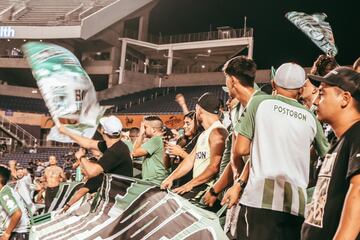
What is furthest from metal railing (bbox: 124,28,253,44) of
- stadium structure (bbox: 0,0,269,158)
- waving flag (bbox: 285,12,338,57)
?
waving flag (bbox: 285,12,338,57)

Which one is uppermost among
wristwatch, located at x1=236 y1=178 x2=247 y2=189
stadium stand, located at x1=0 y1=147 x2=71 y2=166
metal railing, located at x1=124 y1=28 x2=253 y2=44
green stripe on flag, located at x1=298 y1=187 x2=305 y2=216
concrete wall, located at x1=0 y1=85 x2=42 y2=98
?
metal railing, located at x1=124 y1=28 x2=253 y2=44

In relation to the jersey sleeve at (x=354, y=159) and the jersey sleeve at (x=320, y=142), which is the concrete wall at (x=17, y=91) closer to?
the jersey sleeve at (x=320, y=142)

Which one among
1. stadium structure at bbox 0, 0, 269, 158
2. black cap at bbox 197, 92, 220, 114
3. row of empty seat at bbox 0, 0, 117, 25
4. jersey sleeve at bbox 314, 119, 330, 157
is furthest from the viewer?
row of empty seat at bbox 0, 0, 117, 25

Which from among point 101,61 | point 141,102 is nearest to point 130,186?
point 141,102

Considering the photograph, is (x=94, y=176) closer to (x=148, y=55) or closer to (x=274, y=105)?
(x=274, y=105)

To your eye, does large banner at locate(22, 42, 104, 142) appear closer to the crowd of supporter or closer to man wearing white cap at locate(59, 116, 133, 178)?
the crowd of supporter

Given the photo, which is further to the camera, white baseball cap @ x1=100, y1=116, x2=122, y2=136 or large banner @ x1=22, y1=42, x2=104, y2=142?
large banner @ x1=22, y1=42, x2=104, y2=142

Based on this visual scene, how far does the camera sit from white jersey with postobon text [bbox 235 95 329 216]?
284 cm

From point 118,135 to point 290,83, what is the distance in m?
2.27

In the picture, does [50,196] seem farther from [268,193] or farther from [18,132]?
[18,132]

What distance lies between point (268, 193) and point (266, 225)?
0.17m

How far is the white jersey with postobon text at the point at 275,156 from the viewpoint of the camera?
2842 millimetres

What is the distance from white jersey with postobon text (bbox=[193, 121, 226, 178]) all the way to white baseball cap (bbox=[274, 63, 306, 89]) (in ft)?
3.45

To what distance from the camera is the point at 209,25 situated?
107ft
